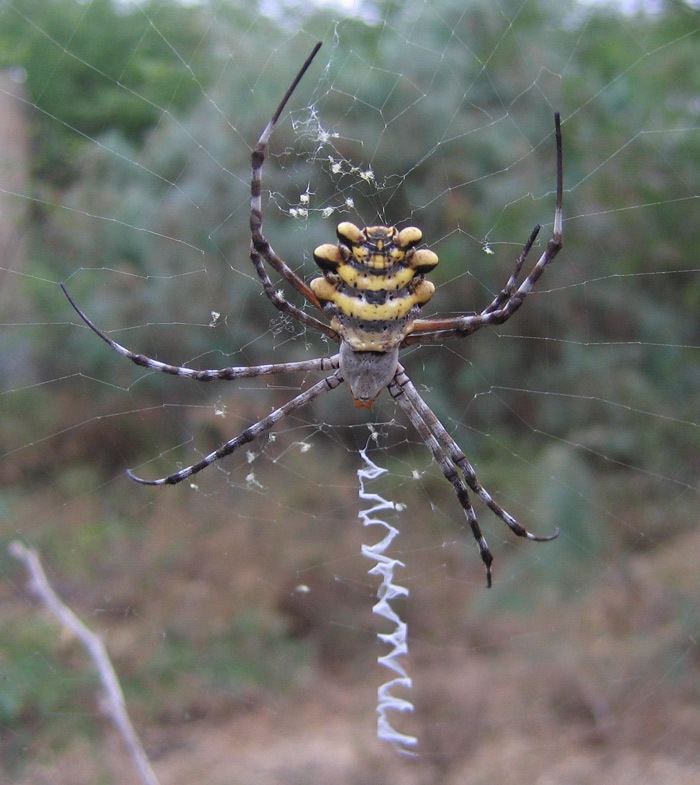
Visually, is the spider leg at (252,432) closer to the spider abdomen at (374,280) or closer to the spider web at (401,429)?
the spider abdomen at (374,280)

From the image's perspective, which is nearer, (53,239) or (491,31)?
(53,239)

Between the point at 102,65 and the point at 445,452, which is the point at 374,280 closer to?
the point at 445,452

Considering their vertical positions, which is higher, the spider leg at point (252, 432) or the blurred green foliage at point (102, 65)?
the blurred green foliage at point (102, 65)

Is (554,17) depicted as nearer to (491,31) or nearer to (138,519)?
(491,31)

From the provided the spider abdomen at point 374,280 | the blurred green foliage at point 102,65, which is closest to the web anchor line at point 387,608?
the spider abdomen at point 374,280

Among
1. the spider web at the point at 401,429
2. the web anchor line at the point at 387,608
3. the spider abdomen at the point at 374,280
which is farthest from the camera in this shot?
the spider web at the point at 401,429

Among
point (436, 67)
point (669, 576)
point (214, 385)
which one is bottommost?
point (669, 576)

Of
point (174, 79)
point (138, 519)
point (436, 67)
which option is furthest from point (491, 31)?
point (138, 519)

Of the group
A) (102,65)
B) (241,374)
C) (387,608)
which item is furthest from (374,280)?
(102,65)
